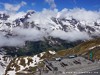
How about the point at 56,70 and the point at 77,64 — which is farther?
the point at 77,64

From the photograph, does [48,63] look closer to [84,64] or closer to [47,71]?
[47,71]

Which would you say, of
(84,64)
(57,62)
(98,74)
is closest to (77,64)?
(84,64)

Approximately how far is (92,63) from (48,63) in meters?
25.2

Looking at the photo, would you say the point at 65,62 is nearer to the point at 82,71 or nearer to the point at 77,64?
the point at 77,64

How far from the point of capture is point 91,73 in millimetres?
113688

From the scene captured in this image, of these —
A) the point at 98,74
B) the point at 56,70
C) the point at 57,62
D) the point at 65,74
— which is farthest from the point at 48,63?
the point at 98,74

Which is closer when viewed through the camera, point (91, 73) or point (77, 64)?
point (91, 73)

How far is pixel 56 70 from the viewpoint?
122 m

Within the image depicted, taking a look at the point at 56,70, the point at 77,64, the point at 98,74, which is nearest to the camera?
the point at 98,74

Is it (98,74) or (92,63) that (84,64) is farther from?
(98,74)

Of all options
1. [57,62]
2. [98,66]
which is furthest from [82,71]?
[57,62]

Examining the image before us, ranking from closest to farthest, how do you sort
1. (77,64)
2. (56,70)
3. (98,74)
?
(98,74), (56,70), (77,64)

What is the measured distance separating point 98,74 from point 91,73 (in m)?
3.81

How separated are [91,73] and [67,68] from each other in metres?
14.1
